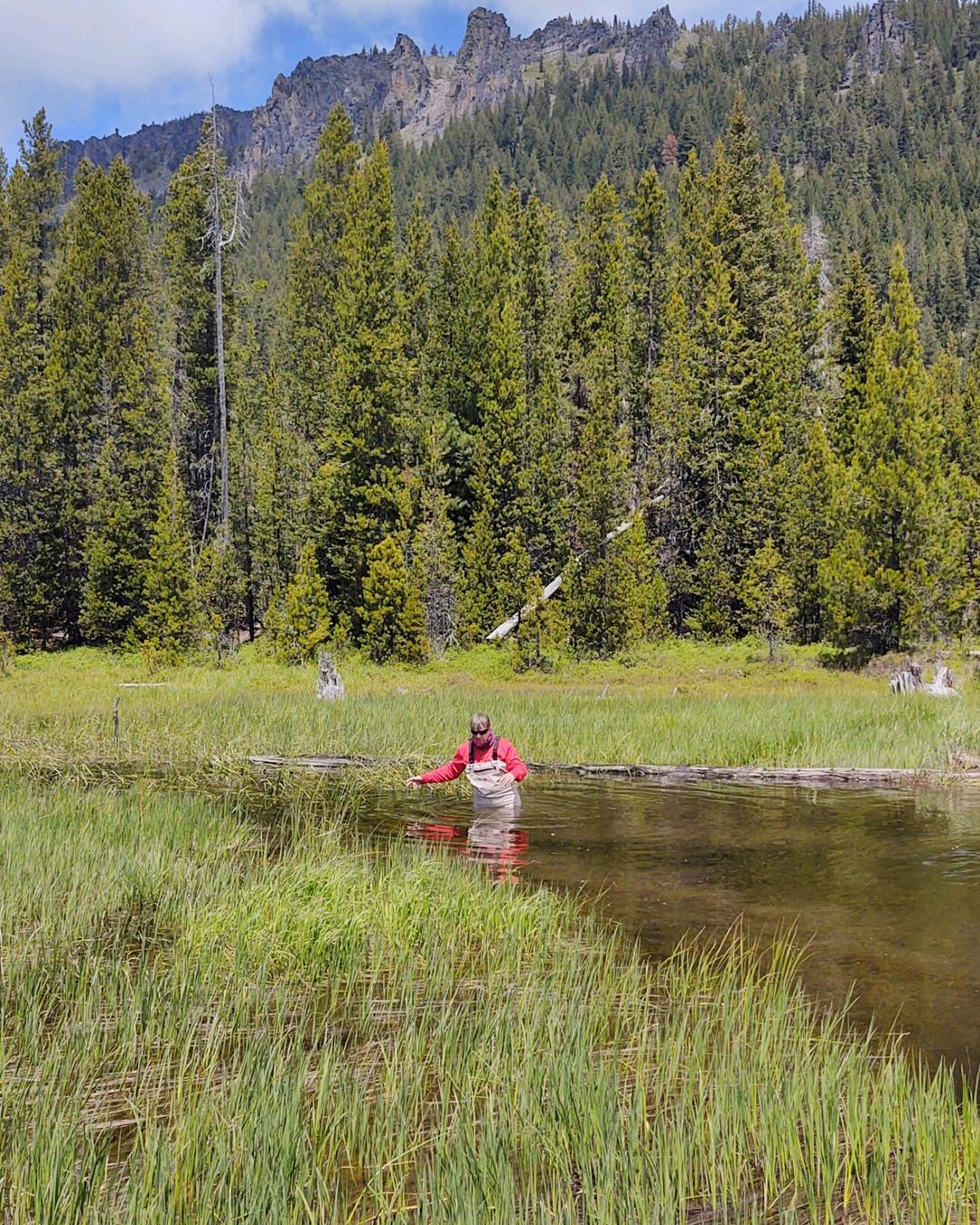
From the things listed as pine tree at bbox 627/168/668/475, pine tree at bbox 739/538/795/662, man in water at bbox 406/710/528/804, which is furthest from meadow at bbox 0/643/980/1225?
pine tree at bbox 627/168/668/475

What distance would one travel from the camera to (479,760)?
1175 centimetres

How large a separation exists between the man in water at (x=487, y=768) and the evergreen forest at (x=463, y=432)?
20.2 meters

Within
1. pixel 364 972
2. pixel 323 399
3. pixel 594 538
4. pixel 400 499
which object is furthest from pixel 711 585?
pixel 364 972

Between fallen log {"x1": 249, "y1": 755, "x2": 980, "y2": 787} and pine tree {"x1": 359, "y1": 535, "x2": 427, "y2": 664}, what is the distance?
17389 mm

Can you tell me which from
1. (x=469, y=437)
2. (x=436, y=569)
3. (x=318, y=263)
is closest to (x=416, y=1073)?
(x=436, y=569)

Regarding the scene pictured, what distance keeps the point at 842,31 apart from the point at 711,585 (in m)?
183

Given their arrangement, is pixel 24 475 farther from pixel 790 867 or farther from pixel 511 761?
pixel 790 867

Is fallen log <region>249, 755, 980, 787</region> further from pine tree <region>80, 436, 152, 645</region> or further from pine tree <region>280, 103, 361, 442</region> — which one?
pine tree <region>280, 103, 361, 442</region>

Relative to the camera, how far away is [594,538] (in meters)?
33.1

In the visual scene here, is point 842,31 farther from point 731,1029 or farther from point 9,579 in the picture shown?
point 731,1029

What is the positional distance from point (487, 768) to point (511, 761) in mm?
326

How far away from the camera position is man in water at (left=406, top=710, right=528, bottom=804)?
1150 centimetres

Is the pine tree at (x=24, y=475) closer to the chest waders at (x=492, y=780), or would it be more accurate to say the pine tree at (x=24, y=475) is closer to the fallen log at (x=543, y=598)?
the fallen log at (x=543, y=598)

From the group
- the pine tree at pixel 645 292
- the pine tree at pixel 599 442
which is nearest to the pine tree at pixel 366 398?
the pine tree at pixel 599 442
